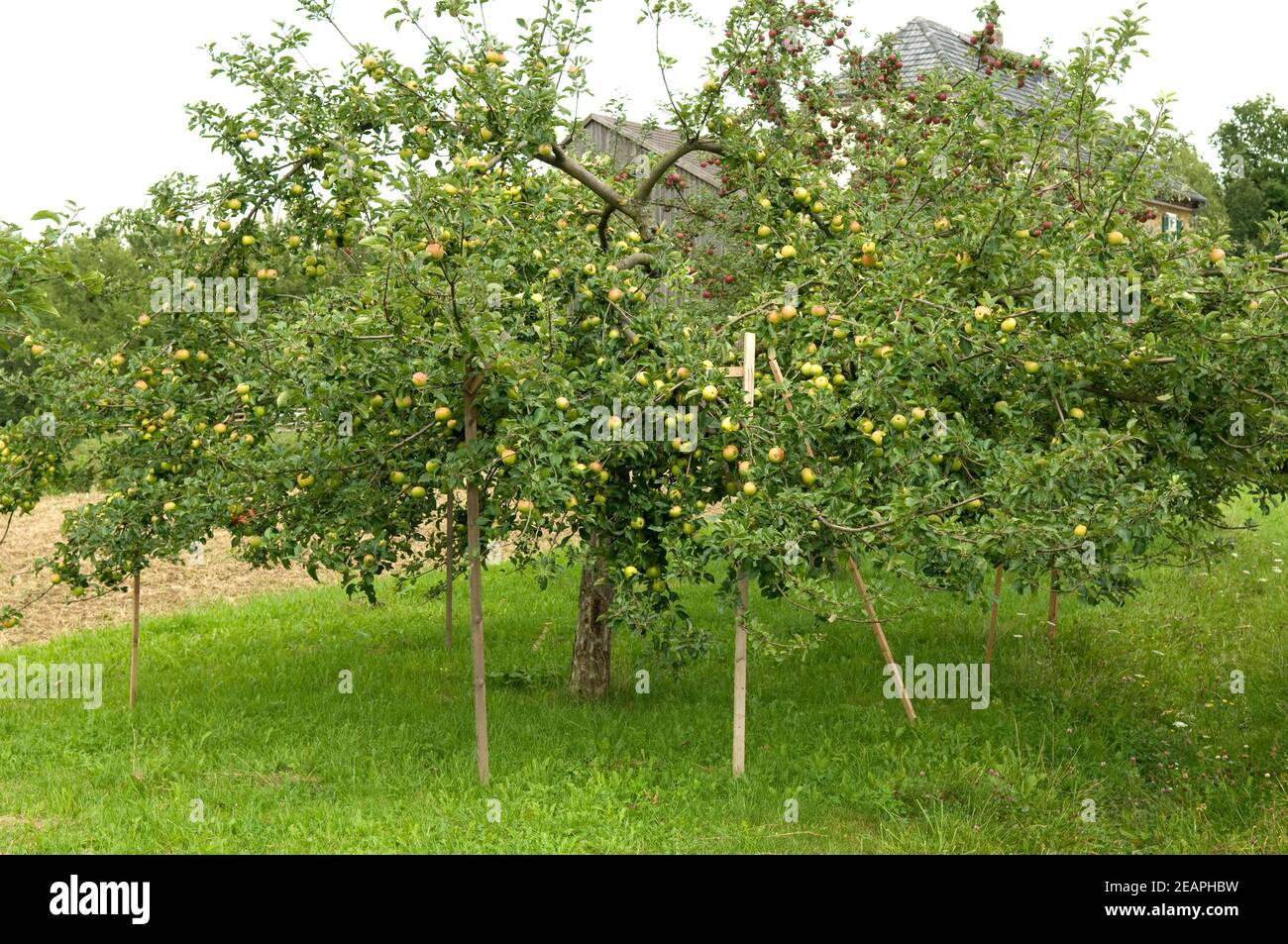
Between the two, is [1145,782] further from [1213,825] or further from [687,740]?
[687,740]

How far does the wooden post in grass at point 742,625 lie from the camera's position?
573cm

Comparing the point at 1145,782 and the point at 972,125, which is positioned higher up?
the point at 972,125

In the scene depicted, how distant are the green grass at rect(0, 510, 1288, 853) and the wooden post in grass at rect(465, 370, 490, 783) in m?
0.27

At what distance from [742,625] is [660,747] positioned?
128 centimetres

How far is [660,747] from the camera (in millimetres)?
6809

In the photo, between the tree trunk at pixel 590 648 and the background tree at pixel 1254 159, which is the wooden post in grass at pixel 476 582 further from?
the background tree at pixel 1254 159

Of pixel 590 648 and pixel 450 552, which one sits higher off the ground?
pixel 450 552

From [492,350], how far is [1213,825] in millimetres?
4412

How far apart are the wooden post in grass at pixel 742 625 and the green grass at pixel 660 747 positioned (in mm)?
208

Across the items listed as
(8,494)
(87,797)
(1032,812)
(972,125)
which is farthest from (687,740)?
(8,494)

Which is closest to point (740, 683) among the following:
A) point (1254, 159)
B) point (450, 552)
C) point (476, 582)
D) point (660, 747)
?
point (660, 747)

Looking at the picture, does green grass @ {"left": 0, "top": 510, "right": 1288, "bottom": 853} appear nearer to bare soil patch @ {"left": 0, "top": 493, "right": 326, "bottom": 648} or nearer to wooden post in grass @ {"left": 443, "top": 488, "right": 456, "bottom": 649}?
wooden post in grass @ {"left": 443, "top": 488, "right": 456, "bottom": 649}

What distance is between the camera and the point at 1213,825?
5.85m

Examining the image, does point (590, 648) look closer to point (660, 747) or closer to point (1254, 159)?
point (660, 747)
